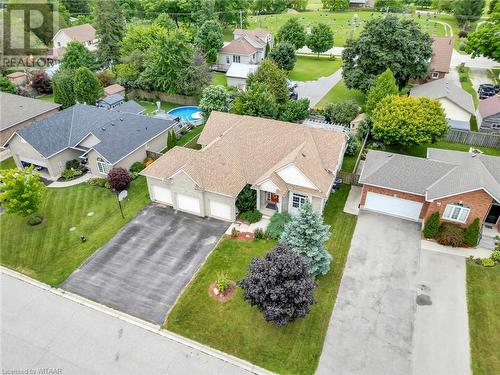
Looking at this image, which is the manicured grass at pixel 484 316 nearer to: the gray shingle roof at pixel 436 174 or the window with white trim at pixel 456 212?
the window with white trim at pixel 456 212

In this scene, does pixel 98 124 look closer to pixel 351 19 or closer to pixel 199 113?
pixel 199 113

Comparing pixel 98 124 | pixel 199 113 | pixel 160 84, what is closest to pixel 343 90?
pixel 199 113

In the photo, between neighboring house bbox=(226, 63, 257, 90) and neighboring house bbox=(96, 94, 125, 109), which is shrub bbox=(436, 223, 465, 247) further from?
neighboring house bbox=(96, 94, 125, 109)

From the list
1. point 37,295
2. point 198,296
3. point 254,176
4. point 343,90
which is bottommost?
point 37,295

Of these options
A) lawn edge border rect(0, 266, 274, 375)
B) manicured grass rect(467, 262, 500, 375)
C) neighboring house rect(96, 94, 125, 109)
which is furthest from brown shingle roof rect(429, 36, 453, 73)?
lawn edge border rect(0, 266, 274, 375)

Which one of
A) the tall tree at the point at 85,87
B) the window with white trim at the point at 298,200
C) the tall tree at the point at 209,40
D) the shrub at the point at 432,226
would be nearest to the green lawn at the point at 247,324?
the window with white trim at the point at 298,200

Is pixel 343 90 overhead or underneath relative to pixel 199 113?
overhead

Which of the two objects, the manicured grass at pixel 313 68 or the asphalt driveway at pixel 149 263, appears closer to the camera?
the asphalt driveway at pixel 149 263
